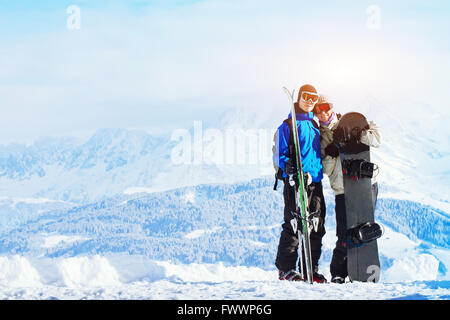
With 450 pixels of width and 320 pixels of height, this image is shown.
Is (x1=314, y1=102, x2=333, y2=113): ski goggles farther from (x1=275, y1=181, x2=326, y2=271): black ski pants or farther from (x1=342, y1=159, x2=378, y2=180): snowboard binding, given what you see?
(x1=275, y1=181, x2=326, y2=271): black ski pants

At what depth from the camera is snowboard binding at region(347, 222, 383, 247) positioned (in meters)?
5.59

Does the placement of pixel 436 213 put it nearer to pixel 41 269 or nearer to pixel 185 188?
pixel 185 188

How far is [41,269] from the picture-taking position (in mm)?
12234

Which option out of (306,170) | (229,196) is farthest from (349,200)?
(229,196)

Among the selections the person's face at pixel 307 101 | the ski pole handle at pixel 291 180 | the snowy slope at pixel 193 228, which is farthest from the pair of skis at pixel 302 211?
the snowy slope at pixel 193 228

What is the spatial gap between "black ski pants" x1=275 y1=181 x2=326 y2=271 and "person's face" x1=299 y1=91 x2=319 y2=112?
0.85 metres

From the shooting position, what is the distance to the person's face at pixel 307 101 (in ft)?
17.9

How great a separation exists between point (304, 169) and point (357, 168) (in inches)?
26.1

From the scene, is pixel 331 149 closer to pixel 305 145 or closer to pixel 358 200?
pixel 305 145

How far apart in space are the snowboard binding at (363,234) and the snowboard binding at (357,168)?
23.0 inches

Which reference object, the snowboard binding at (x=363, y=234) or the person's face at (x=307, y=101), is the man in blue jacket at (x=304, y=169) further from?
the snowboard binding at (x=363, y=234)

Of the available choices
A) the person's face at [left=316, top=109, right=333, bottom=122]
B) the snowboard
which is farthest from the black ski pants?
the person's face at [left=316, top=109, right=333, bottom=122]

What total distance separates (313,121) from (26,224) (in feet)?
249

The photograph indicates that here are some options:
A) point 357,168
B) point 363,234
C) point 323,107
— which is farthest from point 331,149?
point 363,234
